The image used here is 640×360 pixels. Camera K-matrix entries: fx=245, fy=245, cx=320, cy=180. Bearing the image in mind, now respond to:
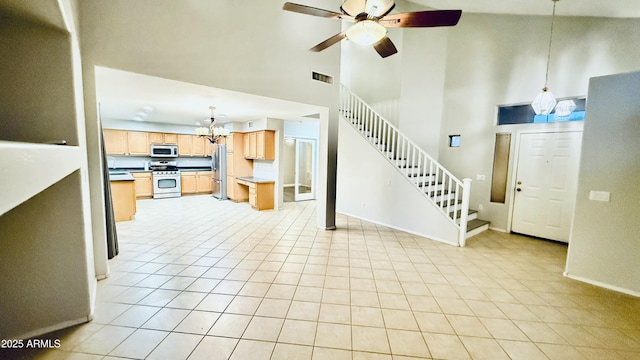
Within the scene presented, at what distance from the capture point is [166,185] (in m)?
7.68

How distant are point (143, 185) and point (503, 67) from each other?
31.6 feet

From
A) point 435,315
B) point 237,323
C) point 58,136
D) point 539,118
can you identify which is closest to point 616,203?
point 539,118

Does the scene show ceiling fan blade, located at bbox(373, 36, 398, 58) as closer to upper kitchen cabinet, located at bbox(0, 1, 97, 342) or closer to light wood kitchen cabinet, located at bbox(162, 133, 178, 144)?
upper kitchen cabinet, located at bbox(0, 1, 97, 342)

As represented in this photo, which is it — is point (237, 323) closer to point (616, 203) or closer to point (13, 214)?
point (13, 214)

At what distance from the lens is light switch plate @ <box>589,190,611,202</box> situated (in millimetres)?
2885

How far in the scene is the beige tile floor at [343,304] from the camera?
6.21 feet

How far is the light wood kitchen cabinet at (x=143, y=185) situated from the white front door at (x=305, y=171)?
448 centimetres

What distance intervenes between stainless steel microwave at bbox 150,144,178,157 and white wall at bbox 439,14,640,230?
7.95m

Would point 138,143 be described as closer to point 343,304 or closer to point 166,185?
point 166,185

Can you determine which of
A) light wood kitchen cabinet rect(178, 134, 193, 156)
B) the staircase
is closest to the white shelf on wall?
the staircase

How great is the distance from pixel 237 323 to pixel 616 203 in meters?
4.31

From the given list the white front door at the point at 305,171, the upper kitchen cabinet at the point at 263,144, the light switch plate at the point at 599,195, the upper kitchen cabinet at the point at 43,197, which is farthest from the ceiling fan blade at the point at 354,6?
the white front door at the point at 305,171

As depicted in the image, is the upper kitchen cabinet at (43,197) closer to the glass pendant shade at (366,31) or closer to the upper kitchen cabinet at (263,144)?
the glass pendant shade at (366,31)

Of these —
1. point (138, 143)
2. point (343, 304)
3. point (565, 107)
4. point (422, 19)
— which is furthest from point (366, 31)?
point (138, 143)
